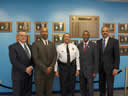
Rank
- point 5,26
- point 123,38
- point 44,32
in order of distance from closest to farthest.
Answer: point 44,32
point 5,26
point 123,38

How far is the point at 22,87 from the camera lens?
2.68m

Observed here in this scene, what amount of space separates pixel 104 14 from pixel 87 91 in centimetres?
272

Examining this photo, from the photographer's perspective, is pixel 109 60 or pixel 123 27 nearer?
pixel 109 60

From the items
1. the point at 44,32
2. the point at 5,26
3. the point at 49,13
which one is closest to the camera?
the point at 44,32

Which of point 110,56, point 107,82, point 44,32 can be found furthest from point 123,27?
point 44,32

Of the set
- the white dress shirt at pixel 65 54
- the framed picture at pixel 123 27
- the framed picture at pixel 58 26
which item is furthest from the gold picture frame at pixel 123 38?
the white dress shirt at pixel 65 54

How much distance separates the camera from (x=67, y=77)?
9.78ft

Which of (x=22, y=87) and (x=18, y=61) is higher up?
(x=18, y=61)

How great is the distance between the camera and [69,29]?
436cm

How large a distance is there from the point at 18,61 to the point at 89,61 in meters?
1.56

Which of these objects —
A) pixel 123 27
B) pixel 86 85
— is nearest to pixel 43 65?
pixel 86 85

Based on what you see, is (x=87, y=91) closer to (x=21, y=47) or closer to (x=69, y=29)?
(x=21, y=47)

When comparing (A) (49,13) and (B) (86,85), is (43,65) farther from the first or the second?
(A) (49,13)

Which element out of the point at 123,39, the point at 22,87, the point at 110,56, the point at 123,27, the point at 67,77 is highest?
the point at 123,27
